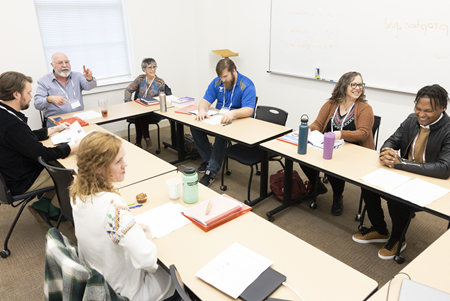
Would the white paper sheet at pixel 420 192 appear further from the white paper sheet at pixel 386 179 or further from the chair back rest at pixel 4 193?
the chair back rest at pixel 4 193

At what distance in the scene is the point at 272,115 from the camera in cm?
347

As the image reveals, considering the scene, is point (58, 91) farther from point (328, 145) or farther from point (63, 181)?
point (328, 145)

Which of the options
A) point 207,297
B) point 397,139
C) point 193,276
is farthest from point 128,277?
point 397,139

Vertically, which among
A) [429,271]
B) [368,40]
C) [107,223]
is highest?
[368,40]

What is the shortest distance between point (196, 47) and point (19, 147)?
4.04 metres

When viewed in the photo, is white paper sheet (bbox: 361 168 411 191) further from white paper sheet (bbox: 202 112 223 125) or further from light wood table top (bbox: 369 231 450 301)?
white paper sheet (bbox: 202 112 223 125)

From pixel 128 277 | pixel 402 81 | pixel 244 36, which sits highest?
pixel 244 36

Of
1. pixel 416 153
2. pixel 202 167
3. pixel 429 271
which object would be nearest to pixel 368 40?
pixel 416 153

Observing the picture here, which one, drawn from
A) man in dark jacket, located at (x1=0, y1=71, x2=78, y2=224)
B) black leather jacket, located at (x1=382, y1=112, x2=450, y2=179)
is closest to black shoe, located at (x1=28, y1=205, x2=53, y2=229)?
man in dark jacket, located at (x1=0, y1=71, x2=78, y2=224)

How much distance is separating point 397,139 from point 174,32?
13.7 ft

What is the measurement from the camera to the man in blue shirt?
352 cm

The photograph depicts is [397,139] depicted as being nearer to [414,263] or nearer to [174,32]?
[414,263]

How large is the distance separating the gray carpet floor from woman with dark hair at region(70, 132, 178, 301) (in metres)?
1.15

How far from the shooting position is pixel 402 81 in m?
3.79
